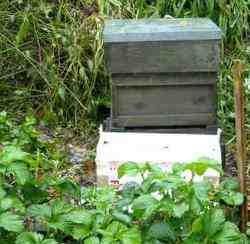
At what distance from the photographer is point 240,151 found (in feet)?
7.94

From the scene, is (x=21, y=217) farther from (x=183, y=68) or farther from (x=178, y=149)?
(x=183, y=68)

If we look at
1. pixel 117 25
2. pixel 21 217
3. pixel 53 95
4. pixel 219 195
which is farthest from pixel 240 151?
pixel 53 95

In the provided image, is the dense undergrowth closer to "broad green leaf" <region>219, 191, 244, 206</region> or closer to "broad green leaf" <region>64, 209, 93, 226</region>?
"broad green leaf" <region>219, 191, 244, 206</region>

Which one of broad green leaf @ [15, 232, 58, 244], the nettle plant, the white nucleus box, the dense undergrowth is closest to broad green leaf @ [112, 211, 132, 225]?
the nettle plant

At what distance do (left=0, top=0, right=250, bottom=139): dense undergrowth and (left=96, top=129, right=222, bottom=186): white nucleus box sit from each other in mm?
996

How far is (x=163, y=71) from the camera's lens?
12.6ft

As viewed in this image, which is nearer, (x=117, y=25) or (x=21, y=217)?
(x=21, y=217)

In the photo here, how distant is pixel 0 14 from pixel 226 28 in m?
1.72

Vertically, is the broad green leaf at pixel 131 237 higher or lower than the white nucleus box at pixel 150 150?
higher

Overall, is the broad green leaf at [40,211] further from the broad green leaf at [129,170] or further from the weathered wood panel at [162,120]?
the weathered wood panel at [162,120]

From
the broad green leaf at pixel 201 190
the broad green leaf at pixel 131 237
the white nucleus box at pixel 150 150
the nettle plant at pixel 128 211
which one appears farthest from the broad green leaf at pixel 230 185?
the white nucleus box at pixel 150 150

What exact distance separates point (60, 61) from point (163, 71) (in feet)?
3.82

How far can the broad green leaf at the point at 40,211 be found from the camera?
213 cm

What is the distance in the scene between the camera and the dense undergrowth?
4.65 metres
